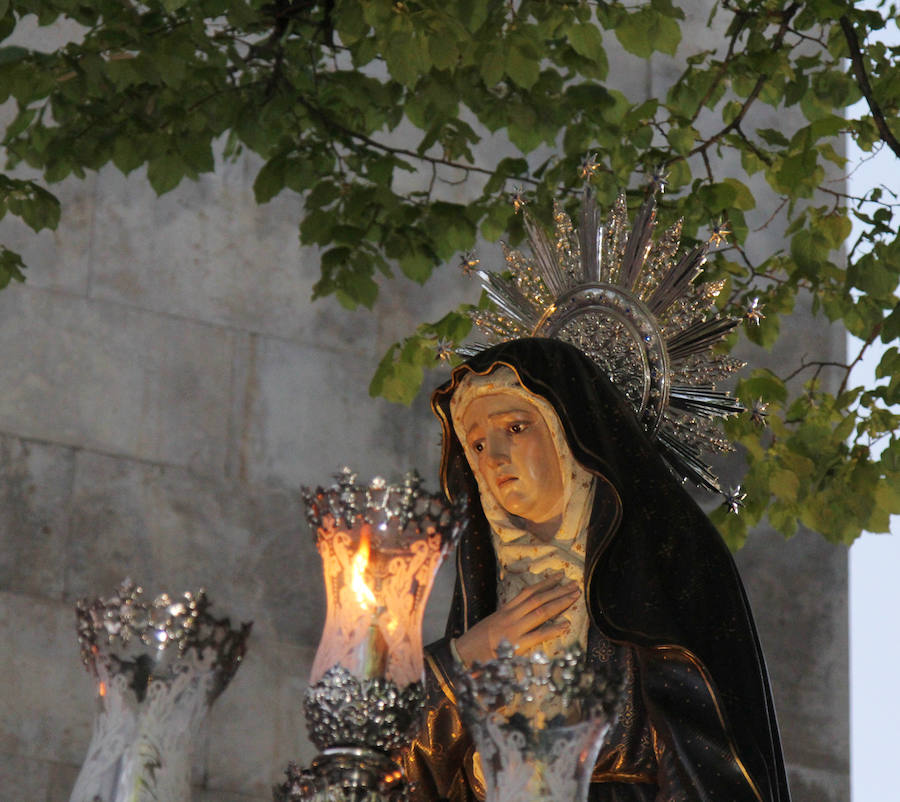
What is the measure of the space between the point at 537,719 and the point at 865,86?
9.51 feet

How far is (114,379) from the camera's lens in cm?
509

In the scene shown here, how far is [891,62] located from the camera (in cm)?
542

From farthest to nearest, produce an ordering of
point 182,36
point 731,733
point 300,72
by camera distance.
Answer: point 300,72 → point 182,36 → point 731,733

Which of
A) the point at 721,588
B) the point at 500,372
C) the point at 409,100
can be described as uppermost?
the point at 409,100

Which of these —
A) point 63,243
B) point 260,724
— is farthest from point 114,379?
point 260,724

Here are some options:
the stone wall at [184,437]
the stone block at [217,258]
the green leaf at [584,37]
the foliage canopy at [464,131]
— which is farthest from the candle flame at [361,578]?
the stone block at [217,258]

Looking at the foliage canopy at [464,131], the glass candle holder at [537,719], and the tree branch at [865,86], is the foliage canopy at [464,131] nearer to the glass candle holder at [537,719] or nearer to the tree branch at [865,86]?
the tree branch at [865,86]

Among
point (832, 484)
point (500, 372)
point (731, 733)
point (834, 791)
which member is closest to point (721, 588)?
point (731, 733)

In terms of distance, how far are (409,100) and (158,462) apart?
110 cm

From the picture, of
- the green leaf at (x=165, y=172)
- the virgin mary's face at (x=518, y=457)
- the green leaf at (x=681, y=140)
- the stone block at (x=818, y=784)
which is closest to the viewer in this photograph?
the virgin mary's face at (x=518, y=457)

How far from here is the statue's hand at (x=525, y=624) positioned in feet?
11.0

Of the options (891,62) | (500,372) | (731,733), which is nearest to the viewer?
(731,733)

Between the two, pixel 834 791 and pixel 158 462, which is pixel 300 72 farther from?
pixel 834 791

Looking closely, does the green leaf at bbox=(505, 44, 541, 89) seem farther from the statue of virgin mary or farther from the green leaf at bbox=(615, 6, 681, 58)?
the statue of virgin mary
